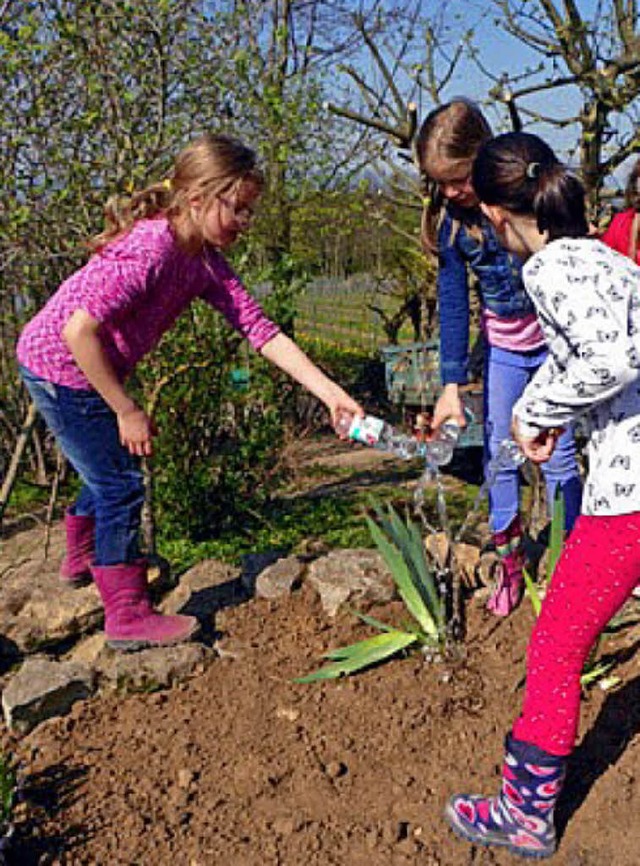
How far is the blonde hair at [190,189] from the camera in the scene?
2.54 m

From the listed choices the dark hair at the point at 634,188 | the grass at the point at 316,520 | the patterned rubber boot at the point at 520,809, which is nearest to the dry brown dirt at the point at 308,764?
the patterned rubber boot at the point at 520,809

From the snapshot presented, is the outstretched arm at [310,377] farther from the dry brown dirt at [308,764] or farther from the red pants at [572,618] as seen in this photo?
the red pants at [572,618]

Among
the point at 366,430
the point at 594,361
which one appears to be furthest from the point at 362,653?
the point at 594,361

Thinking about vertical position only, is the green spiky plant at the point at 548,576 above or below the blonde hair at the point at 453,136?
below

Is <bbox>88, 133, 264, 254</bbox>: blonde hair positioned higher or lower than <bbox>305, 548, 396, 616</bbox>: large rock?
higher

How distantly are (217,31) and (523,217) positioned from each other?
248 centimetres

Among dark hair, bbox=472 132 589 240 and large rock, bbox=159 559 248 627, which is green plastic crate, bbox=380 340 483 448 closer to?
large rock, bbox=159 559 248 627

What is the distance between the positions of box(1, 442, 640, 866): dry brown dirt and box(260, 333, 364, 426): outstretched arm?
2.61ft

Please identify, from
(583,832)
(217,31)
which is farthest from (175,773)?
(217,31)

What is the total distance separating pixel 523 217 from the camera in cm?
203

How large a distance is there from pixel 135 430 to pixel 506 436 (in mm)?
1225

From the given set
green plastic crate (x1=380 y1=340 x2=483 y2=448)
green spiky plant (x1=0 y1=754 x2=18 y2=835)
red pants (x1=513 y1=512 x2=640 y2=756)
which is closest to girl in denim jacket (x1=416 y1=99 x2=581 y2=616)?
Answer: red pants (x1=513 y1=512 x2=640 y2=756)

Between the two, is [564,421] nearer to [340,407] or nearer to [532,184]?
[532,184]

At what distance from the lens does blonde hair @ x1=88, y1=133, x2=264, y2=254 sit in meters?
2.54
